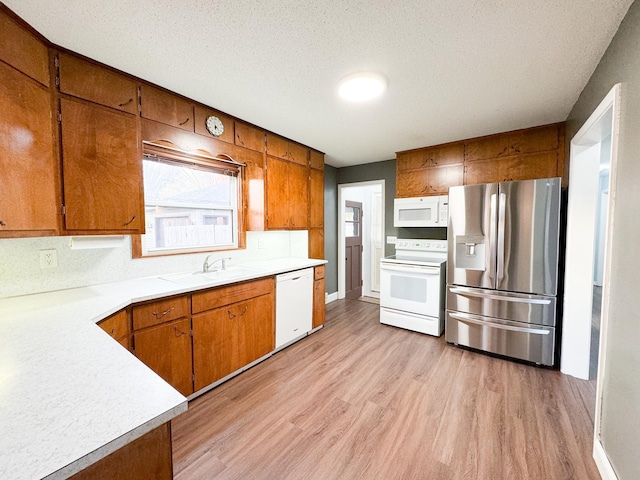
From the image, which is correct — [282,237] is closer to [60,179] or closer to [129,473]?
[60,179]

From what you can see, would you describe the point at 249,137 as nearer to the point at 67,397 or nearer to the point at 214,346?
the point at 214,346

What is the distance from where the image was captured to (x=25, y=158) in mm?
1408

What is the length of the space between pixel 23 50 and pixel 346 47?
1.74 meters

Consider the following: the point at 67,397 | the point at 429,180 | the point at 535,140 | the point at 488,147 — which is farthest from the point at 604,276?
the point at 67,397

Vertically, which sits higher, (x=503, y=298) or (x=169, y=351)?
(x=503, y=298)

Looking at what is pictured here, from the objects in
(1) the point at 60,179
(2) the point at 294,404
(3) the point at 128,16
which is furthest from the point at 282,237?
(3) the point at 128,16

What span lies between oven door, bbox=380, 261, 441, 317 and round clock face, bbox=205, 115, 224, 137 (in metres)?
2.46

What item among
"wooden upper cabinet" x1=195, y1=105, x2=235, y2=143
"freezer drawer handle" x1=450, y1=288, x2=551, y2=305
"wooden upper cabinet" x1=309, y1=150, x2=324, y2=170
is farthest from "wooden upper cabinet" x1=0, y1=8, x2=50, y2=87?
"freezer drawer handle" x1=450, y1=288, x2=551, y2=305

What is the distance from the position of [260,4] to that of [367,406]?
2584 mm

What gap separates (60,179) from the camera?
1.61m

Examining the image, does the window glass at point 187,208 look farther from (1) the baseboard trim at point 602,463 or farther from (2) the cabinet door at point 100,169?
(1) the baseboard trim at point 602,463

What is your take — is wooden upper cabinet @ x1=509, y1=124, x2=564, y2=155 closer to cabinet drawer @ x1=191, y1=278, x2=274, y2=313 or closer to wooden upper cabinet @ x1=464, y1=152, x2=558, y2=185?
wooden upper cabinet @ x1=464, y1=152, x2=558, y2=185

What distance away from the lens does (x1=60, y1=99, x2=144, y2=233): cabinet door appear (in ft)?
5.41

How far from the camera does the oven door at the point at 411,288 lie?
3.19 m
